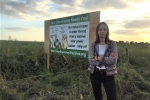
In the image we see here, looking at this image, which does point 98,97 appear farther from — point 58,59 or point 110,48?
point 58,59

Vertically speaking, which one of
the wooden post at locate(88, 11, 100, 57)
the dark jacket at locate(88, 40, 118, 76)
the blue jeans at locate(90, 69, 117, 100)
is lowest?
the blue jeans at locate(90, 69, 117, 100)

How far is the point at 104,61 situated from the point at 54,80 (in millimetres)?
3218

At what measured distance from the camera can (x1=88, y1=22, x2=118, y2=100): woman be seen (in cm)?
328

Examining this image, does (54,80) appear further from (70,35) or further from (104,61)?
(104,61)

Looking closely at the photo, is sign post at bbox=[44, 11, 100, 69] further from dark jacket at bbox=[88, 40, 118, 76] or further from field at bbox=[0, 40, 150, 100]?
dark jacket at bbox=[88, 40, 118, 76]

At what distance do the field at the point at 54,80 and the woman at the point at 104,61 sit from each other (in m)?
1.31

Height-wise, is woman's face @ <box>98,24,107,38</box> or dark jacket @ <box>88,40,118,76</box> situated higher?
woman's face @ <box>98,24,107,38</box>

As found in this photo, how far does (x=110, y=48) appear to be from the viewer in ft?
11.1

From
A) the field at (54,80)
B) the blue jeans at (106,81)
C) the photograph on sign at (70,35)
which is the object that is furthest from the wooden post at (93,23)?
the blue jeans at (106,81)

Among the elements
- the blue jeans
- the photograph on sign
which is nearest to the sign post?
the photograph on sign

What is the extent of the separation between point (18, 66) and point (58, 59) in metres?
1.77

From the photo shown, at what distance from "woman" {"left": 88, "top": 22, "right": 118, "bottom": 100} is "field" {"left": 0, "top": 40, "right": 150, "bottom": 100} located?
1.31 meters

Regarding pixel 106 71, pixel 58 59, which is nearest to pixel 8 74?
pixel 58 59

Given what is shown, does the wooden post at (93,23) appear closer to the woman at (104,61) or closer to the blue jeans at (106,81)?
the woman at (104,61)
